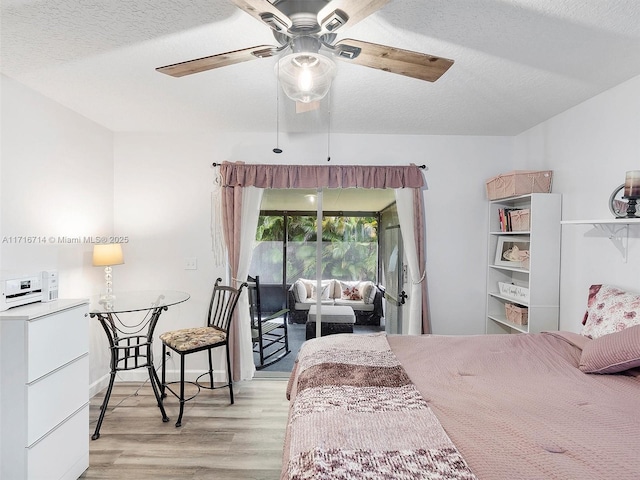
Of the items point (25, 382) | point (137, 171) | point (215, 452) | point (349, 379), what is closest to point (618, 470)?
point (349, 379)

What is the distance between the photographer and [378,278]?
367 centimetres

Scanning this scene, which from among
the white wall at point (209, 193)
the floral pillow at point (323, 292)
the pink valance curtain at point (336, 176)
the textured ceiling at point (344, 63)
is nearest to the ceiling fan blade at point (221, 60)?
the textured ceiling at point (344, 63)

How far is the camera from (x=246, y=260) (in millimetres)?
3416

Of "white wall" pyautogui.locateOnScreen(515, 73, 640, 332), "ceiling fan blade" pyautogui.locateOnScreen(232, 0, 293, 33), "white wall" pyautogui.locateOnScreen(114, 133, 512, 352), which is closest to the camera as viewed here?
"ceiling fan blade" pyautogui.locateOnScreen(232, 0, 293, 33)

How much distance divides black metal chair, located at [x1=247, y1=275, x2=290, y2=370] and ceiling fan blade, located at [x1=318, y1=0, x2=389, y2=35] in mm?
2670

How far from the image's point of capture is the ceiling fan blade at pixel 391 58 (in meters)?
1.40

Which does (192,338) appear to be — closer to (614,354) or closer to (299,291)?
(299,291)

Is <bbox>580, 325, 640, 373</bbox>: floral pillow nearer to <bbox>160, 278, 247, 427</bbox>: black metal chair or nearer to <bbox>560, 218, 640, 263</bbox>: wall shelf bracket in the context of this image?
<bbox>560, 218, 640, 263</bbox>: wall shelf bracket

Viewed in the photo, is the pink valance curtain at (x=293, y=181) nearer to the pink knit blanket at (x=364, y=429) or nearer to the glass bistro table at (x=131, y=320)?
the glass bistro table at (x=131, y=320)

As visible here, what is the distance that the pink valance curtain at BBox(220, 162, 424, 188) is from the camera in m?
3.36

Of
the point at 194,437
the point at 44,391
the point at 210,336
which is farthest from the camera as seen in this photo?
the point at 210,336

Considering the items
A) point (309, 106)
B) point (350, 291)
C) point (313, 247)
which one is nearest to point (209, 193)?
point (313, 247)

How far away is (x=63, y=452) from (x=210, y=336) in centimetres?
121

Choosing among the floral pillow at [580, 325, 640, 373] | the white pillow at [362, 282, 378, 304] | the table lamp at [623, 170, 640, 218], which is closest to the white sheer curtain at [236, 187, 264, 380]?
the white pillow at [362, 282, 378, 304]
